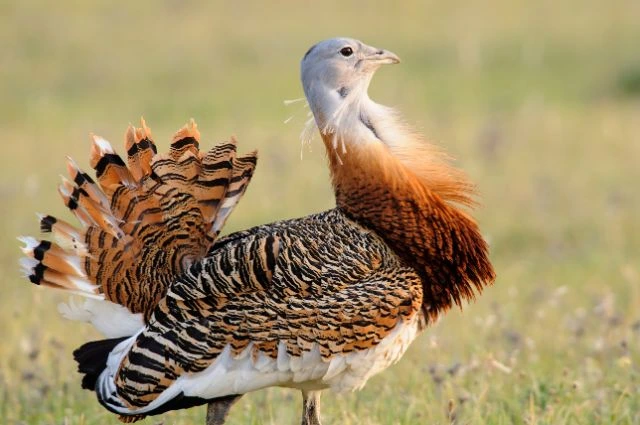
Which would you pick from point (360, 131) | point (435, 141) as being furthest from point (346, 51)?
point (435, 141)

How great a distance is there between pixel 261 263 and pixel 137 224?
52cm

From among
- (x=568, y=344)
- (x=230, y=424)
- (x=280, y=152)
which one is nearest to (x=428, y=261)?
(x=230, y=424)

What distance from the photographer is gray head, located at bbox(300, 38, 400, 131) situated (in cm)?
381

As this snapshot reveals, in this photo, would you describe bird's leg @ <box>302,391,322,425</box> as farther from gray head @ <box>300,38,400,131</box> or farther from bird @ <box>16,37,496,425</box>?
gray head @ <box>300,38,400,131</box>

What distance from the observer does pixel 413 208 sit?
367 cm

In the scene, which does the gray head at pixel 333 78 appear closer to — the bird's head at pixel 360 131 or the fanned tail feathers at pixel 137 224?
the bird's head at pixel 360 131

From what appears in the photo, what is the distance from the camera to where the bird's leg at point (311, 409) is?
374 cm

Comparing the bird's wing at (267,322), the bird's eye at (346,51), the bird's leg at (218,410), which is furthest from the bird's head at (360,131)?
the bird's leg at (218,410)

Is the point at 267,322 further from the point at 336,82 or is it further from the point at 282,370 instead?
the point at 336,82

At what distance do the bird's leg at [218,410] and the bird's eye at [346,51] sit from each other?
4.07 ft

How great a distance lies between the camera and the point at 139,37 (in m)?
15.4

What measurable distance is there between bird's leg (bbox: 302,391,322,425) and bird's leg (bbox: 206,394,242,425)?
0.31 meters

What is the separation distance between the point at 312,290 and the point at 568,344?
6.05 feet

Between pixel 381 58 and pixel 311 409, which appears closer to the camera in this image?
pixel 311 409
